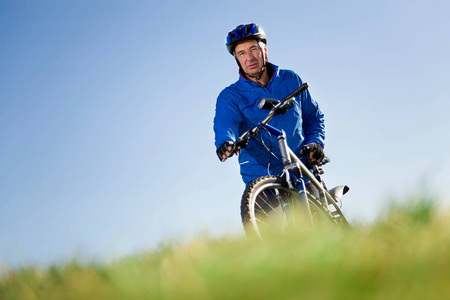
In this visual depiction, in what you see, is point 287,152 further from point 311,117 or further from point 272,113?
point 311,117

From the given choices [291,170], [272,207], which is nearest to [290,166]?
[291,170]

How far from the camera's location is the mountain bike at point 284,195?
3.22 m

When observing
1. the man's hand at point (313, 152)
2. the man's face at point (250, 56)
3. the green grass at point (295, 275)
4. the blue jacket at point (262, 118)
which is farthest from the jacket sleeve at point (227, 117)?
the green grass at point (295, 275)

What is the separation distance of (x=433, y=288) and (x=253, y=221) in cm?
202

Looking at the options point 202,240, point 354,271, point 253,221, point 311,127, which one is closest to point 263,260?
point 354,271

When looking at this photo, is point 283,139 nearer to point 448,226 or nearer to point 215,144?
point 215,144

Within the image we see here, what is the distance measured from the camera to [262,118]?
176 inches

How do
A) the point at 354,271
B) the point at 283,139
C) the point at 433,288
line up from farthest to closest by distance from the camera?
the point at 283,139
the point at 354,271
the point at 433,288

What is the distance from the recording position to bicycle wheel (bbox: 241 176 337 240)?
3123 mm

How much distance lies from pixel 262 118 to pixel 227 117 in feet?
1.31

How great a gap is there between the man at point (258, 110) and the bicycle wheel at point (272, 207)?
0.58 m

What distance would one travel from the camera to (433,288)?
110 cm

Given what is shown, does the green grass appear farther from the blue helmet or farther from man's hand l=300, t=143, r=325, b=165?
the blue helmet

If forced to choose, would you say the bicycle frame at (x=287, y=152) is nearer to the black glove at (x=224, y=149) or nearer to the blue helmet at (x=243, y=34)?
the black glove at (x=224, y=149)
